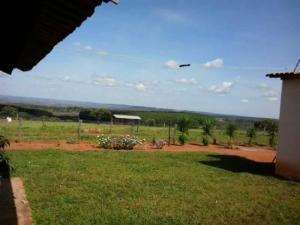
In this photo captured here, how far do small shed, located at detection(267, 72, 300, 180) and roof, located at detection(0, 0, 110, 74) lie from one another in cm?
1259

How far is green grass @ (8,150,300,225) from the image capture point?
9625 millimetres

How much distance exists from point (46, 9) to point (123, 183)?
10.3 metres

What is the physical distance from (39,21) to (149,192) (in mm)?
8938

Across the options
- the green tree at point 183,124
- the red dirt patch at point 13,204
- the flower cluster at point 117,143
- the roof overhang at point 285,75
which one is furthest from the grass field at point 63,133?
the roof overhang at point 285,75

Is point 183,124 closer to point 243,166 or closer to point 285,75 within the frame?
point 243,166

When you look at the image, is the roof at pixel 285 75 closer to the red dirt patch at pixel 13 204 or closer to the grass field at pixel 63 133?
the red dirt patch at pixel 13 204

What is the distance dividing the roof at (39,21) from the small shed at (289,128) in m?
12.6

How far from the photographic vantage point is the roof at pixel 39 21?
341 cm

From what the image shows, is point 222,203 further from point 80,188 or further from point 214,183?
point 80,188

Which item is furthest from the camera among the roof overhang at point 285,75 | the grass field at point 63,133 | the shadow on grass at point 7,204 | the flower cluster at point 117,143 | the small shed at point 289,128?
the grass field at point 63,133

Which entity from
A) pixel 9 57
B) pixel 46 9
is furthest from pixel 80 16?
pixel 9 57

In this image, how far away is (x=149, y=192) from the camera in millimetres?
12086

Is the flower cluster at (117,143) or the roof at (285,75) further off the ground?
the roof at (285,75)

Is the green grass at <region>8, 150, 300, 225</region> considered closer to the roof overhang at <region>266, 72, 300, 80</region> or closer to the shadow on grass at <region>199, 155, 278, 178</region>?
the shadow on grass at <region>199, 155, 278, 178</region>
